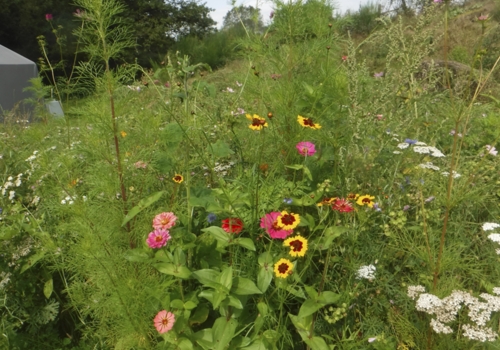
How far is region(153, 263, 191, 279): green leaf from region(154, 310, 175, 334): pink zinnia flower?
111 millimetres

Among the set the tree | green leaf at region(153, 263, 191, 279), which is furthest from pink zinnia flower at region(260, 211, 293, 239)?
the tree

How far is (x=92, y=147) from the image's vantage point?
163 cm

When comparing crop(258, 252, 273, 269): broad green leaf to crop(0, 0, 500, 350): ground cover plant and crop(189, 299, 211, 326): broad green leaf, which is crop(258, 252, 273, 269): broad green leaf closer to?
crop(0, 0, 500, 350): ground cover plant

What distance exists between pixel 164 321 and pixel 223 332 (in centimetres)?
17

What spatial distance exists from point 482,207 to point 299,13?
1127 mm

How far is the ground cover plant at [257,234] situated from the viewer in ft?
4.42

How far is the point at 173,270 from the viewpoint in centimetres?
133

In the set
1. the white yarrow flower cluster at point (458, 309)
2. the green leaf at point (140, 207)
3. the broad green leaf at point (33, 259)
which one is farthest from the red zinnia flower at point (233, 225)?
the broad green leaf at point (33, 259)

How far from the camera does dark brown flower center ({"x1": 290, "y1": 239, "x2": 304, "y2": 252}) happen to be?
1.30 m

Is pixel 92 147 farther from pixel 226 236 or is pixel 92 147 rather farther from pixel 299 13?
pixel 299 13

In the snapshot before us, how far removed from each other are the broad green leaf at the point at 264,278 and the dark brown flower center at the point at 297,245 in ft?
0.37

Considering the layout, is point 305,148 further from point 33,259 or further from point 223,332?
point 33,259

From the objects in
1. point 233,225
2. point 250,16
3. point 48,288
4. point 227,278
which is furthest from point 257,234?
point 250,16

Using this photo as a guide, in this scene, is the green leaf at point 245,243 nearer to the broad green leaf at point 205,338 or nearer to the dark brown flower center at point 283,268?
the dark brown flower center at point 283,268
